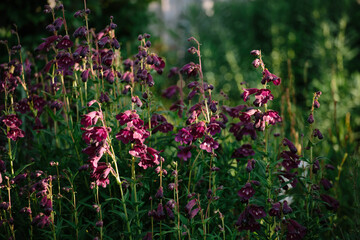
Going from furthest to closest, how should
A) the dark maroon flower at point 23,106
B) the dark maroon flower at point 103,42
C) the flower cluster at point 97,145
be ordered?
1. the dark maroon flower at point 23,106
2. the dark maroon flower at point 103,42
3. the flower cluster at point 97,145

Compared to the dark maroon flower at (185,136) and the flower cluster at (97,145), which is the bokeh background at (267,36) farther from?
the flower cluster at (97,145)

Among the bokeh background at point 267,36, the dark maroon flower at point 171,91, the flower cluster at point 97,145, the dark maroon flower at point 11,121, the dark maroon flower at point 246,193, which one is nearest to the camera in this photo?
the flower cluster at point 97,145

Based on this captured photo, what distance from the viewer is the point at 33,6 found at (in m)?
6.68

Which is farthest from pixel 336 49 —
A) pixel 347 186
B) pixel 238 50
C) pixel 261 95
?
pixel 261 95

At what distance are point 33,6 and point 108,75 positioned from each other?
4.81m

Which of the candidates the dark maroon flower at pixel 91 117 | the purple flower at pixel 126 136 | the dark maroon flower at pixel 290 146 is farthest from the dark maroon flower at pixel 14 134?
the dark maroon flower at pixel 290 146

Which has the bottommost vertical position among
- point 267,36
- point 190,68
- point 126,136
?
point 126,136

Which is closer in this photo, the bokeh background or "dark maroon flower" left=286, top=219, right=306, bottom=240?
"dark maroon flower" left=286, top=219, right=306, bottom=240

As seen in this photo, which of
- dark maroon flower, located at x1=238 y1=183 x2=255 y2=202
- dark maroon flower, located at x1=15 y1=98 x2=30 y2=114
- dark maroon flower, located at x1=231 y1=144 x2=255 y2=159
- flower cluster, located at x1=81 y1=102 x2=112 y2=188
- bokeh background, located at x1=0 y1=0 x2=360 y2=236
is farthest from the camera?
bokeh background, located at x1=0 y1=0 x2=360 y2=236

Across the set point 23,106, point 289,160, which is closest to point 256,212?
point 289,160

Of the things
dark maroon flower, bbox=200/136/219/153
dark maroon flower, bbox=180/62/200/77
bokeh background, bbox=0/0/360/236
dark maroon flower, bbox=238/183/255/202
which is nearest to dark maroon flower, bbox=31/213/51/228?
dark maroon flower, bbox=200/136/219/153

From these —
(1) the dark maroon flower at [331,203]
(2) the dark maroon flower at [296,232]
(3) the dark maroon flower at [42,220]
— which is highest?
(3) the dark maroon flower at [42,220]

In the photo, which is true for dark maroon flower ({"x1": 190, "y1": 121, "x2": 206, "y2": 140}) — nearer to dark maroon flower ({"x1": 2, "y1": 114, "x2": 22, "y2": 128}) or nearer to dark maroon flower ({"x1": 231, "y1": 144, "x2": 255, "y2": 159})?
dark maroon flower ({"x1": 231, "y1": 144, "x2": 255, "y2": 159})

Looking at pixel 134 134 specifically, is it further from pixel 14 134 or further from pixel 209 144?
pixel 14 134
